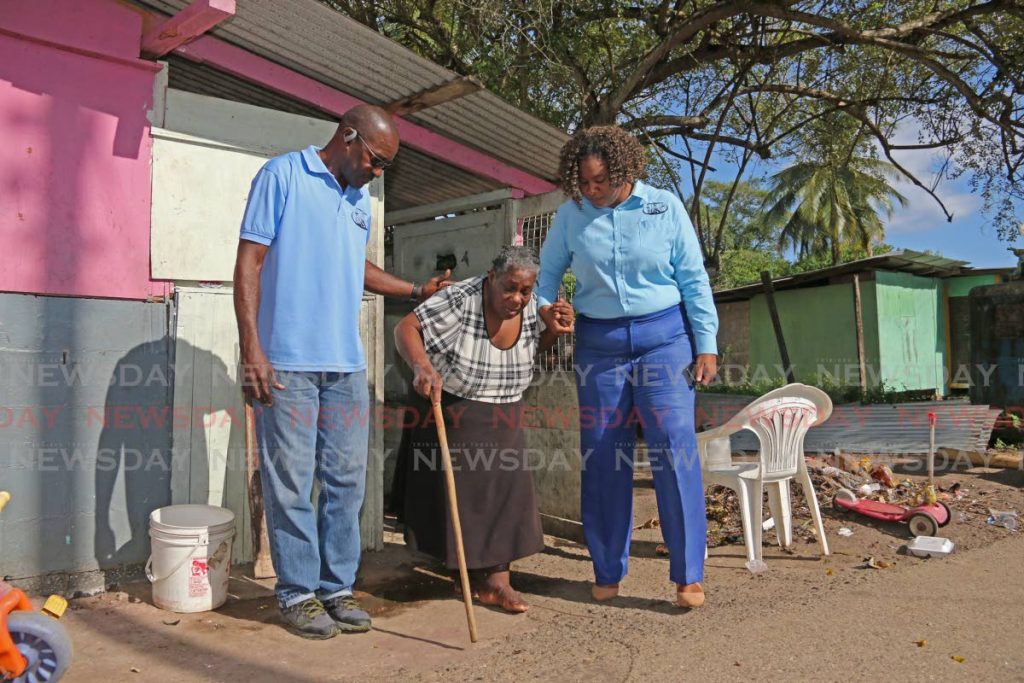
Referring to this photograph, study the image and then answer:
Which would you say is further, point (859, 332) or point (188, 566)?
point (859, 332)

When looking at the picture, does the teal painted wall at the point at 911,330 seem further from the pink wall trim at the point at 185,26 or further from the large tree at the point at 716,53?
the pink wall trim at the point at 185,26

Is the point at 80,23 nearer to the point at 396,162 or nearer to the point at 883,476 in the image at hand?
the point at 396,162

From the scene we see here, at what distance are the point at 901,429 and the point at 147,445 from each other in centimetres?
743

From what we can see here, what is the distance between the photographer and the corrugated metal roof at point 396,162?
188 inches

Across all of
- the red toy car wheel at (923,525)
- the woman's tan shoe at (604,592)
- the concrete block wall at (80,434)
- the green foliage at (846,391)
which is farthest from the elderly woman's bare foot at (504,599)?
the green foliage at (846,391)

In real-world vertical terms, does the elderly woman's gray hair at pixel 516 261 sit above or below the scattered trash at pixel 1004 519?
above

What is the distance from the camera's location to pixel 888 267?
1720 centimetres

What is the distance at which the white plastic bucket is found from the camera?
3877 mm

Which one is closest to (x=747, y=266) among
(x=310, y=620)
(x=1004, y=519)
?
(x=1004, y=519)

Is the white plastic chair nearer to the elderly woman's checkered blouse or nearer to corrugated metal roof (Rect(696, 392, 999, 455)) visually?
the elderly woman's checkered blouse

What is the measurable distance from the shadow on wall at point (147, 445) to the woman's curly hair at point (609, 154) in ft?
7.57

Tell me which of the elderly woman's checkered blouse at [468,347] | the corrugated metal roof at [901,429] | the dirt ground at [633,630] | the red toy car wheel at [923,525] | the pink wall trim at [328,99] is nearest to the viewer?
the dirt ground at [633,630]

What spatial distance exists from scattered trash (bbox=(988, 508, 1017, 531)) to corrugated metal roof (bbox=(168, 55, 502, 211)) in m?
4.33

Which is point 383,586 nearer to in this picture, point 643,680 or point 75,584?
point 75,584
